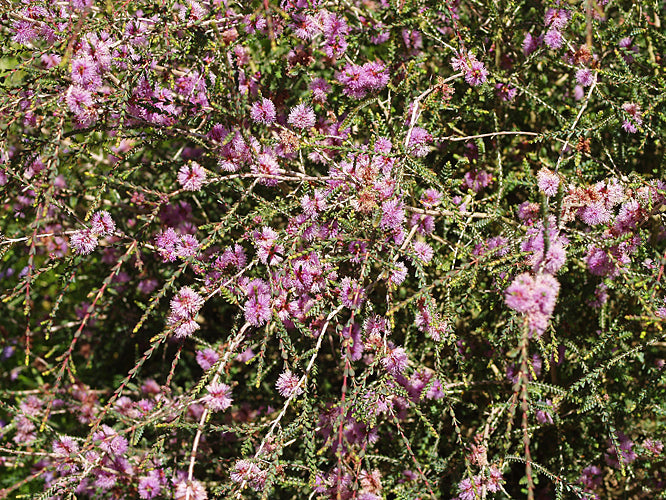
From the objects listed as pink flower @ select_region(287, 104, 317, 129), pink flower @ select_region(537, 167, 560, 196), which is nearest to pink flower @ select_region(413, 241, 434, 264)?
pink flower @ select_region(537, 167, 560, 196)

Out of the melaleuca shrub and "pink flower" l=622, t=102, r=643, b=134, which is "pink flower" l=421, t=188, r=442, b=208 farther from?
"pink flower" l=622, t=102, r=643, b=134

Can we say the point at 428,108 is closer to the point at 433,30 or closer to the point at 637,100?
the point at 433,30

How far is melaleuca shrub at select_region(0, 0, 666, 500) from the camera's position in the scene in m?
1.29

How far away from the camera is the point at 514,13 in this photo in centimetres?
159

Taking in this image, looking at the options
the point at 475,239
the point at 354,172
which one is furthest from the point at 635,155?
the point at 354,172

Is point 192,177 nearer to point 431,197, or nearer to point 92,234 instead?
point 92,234

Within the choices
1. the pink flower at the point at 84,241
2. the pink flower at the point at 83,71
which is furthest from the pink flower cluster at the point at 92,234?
the pink flower at the point at 83,71

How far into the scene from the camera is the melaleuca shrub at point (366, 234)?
1292 mm

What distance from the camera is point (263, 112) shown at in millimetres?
1403

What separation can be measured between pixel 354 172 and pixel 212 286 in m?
0.45

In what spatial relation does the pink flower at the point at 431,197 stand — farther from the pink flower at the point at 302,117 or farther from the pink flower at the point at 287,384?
the pink flower at the point at 287,384

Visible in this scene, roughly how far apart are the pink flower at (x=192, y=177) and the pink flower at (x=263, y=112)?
20cm

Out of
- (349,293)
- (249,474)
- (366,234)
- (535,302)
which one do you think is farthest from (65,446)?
(535,302)

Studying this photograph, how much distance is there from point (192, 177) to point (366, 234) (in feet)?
1.56
